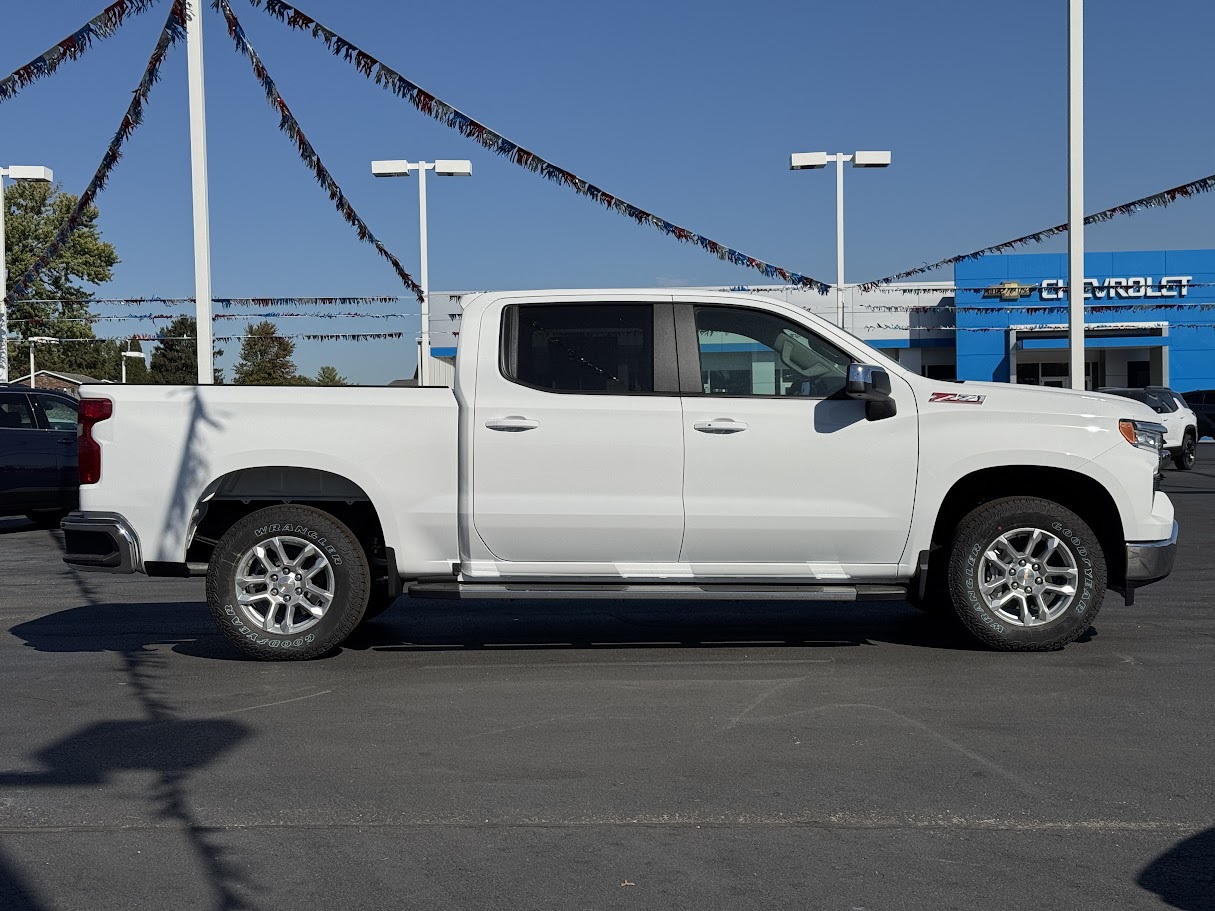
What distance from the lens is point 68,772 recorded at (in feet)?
16.5

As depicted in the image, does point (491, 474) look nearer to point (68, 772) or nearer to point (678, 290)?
point (678, 290)

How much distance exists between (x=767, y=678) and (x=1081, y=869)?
9.21 ft

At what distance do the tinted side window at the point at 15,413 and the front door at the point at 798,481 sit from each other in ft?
34.4

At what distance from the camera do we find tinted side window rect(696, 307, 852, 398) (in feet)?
23.2

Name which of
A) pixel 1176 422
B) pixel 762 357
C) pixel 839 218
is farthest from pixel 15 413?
pixel 1176 422

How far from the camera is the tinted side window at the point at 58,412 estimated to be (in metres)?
15.0

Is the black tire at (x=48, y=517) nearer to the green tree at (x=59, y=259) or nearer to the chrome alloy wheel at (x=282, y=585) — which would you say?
the chrome alloy wheel at (x=282, y=585)

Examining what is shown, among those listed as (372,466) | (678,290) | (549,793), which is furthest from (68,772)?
(678,290)

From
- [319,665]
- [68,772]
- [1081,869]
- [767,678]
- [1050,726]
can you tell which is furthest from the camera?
[319,665]

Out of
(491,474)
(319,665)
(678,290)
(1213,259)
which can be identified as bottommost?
(319,665)

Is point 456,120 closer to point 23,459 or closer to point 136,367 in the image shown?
point 23,459

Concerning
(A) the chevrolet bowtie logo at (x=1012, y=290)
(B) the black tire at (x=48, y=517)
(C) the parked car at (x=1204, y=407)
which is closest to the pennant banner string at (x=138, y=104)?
(B) the black tire at (x=48, y=517)

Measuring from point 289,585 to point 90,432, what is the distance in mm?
1374

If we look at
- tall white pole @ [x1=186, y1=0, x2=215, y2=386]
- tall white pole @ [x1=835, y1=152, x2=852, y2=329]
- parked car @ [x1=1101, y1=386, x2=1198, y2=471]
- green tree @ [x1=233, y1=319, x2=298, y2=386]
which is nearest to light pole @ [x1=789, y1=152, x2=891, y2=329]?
tall white pole @ [x1=835, y1=152, x2=852, y2=329]
